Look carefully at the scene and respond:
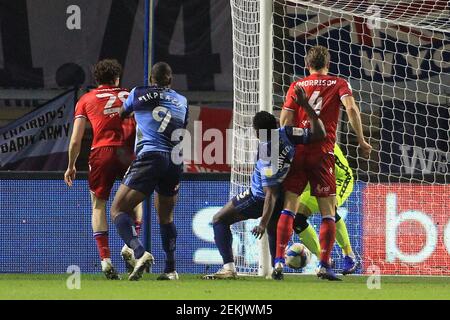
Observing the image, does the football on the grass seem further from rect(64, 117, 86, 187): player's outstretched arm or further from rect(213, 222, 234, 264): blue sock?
rect(64, 117, 86, 187): player's outstretched arm

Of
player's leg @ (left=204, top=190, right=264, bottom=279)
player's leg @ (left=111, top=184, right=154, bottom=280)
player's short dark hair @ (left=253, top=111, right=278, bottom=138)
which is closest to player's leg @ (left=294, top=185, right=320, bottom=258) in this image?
player's leg @ (left=204, top=190, right=264, bottom=279)

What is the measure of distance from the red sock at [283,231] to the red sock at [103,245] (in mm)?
1317

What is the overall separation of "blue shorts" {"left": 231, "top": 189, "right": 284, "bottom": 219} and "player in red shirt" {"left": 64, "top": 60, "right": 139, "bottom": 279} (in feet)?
3.03

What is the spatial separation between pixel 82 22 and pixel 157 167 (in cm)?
550

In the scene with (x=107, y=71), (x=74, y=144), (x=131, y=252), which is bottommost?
(x=131, y=252)

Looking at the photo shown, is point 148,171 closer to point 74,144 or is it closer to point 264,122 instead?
point 74,144

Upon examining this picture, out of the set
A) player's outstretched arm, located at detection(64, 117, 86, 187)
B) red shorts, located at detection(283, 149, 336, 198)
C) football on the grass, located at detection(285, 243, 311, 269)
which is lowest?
football on the grass, located at detection(285, 243, 311, 269)

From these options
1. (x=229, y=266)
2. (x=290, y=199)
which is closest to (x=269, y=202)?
(x=290, y=199)

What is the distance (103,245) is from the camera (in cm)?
987

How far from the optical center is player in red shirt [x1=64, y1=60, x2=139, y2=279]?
9953 millimetres

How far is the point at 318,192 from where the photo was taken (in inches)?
382

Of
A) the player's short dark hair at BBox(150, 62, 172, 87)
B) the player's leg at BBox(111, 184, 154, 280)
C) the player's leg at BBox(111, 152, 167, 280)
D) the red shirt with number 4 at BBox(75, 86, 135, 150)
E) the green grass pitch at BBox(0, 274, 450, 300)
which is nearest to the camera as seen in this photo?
the green grass pitch at BBox(0, 274, 450, 300)

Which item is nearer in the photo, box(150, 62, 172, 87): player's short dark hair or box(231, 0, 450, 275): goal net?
box(150, 62, 172, 87): player's short dark hair

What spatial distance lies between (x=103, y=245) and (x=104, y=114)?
102 cm
